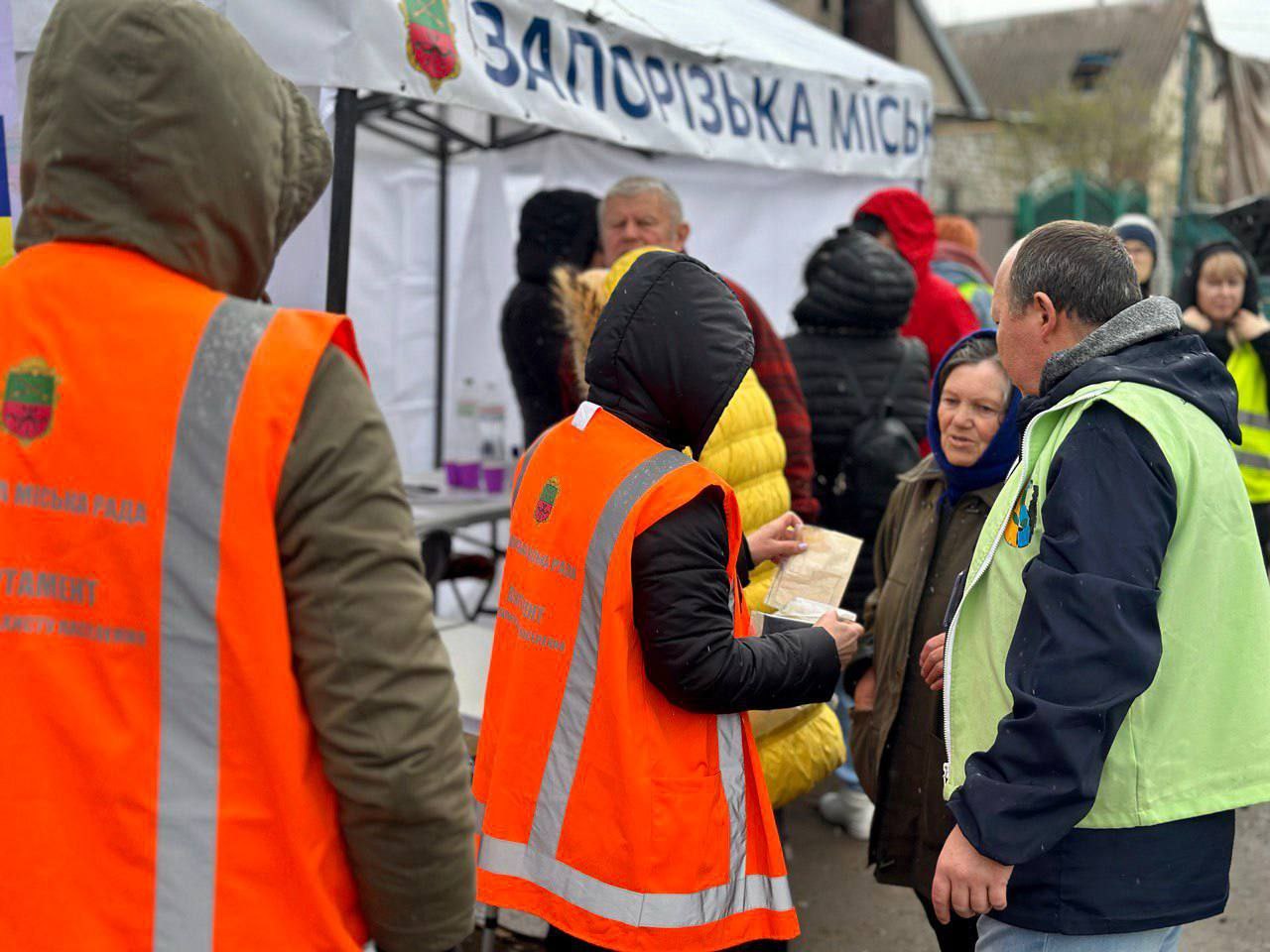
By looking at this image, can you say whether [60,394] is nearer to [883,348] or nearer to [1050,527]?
[1050,527]

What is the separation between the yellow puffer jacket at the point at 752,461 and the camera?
2.85 meters

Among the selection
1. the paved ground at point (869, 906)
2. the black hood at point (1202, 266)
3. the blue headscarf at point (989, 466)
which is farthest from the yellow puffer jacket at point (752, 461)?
the black hood at point (1202, 266)

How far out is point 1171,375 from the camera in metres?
1.85

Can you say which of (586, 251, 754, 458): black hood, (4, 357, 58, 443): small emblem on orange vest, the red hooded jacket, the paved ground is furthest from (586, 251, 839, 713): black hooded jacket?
the red hooded jacket

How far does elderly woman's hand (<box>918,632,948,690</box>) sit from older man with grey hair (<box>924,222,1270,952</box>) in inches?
14.8

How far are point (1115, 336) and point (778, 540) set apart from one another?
96 centimetres

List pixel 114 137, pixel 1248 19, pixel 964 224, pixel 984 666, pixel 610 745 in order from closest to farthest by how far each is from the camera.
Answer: pixel 114 137, pixel 984 666, pixel 610 745, pixel 964 224, pixel 1248 19

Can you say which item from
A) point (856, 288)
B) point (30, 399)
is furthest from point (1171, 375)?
point (856, 288)

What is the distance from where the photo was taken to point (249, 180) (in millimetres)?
1350

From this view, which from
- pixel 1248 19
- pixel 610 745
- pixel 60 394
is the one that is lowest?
pixel 610 745

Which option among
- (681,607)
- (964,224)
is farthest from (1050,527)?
(964,224)

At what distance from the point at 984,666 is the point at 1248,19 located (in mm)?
8750

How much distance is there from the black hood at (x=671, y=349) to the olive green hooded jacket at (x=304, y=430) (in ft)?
2.70

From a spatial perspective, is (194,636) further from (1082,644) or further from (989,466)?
(989,466)
